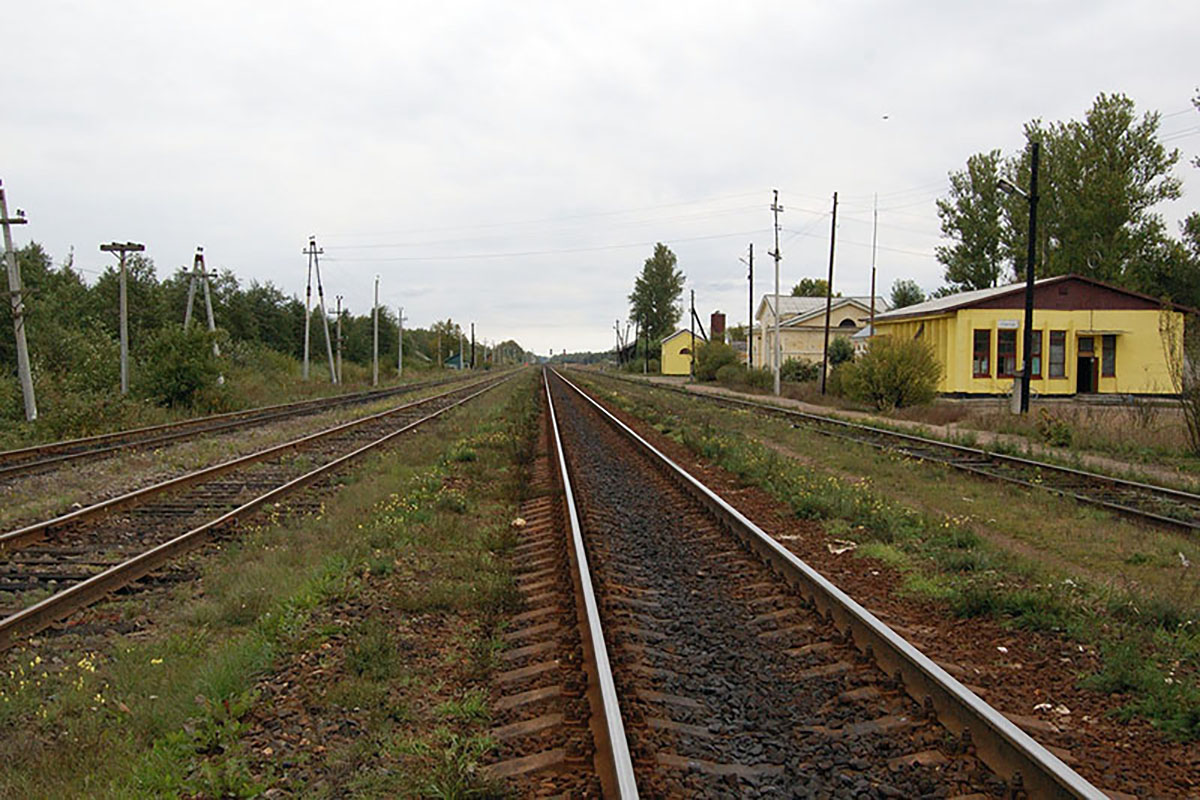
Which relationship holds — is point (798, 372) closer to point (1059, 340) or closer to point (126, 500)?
point (1059, 340)

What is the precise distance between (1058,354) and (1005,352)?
2498 millimetres

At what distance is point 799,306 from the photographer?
72.1m

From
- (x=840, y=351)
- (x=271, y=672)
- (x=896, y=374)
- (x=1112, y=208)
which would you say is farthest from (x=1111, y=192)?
(x=271, y=672)

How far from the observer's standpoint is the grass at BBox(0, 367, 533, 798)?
160 inches

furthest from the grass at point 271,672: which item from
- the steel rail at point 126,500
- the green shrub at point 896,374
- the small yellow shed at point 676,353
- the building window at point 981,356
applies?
the small yellow shed at point 676,353

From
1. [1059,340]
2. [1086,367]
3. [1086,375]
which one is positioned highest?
[1059,340]

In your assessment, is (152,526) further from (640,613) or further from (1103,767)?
(1103,767)

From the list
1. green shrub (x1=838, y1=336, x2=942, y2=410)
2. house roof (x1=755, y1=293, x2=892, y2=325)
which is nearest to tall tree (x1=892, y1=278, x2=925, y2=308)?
house roof (x1=755, y1=293, x2=892, y2=325)

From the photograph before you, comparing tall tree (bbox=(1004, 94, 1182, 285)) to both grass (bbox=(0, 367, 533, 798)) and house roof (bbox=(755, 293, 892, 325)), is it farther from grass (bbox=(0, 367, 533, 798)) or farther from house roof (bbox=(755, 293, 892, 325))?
grass (bbox=(0, 367, 533, 798))

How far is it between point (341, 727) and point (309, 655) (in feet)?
4.19

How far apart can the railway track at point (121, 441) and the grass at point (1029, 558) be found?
11901mm

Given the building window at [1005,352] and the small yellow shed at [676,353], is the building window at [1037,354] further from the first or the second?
the small yellow shed at [676,353]

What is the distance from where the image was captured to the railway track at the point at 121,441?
1547cm

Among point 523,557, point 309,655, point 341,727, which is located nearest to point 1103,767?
point 341,727
